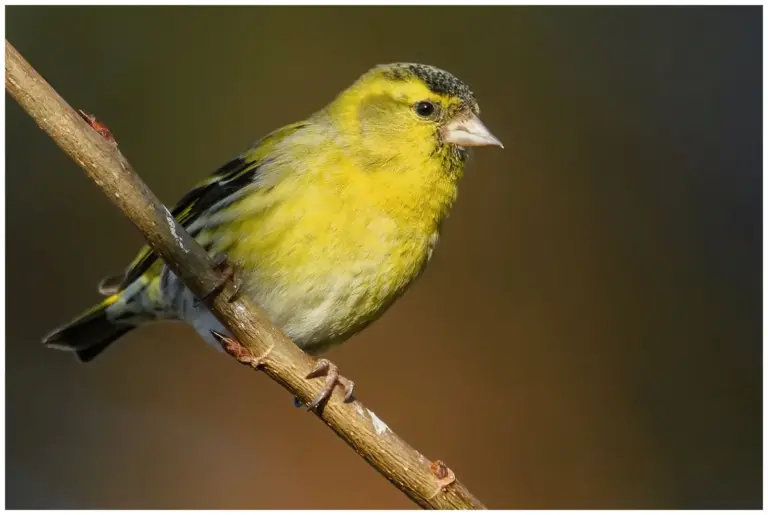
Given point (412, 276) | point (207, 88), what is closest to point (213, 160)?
point (207, 88)

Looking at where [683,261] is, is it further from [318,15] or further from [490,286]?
[318,15]

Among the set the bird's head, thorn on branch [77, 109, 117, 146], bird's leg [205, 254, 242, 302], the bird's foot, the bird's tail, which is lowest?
the bird's tail

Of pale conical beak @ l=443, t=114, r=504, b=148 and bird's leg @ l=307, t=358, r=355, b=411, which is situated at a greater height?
pale conical beak @ l=443, t=114, r=504, b=148

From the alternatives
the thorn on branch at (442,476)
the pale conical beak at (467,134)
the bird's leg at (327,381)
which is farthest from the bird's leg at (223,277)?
the pale conical beak at (467,134)

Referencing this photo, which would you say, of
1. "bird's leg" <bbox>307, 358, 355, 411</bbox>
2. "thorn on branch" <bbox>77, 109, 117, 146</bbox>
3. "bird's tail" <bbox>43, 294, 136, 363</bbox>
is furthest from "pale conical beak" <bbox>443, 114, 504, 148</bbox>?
"bird's tail" <bbox>43, 294, 136, 363</bbox>

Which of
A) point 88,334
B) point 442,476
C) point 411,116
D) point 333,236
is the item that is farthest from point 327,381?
point 88,334

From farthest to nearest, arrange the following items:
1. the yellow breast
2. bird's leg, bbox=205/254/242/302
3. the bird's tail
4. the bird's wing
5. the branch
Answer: the bird's tail → the bird's wing → the yellow breast → bird's leg, bbox=205/254/242/302 → the branch

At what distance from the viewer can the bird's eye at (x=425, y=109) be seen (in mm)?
2879

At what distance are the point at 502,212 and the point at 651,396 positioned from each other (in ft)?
4.33

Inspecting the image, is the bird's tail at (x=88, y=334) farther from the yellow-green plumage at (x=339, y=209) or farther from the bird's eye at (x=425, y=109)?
the bird's eye at (x=425, y=109)

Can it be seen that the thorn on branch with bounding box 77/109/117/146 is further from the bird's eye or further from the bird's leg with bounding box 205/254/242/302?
the bird's eye

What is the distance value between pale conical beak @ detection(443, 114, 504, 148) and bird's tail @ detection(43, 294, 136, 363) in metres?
1.44

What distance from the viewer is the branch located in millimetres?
1952

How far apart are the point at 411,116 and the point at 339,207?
1.41ft
